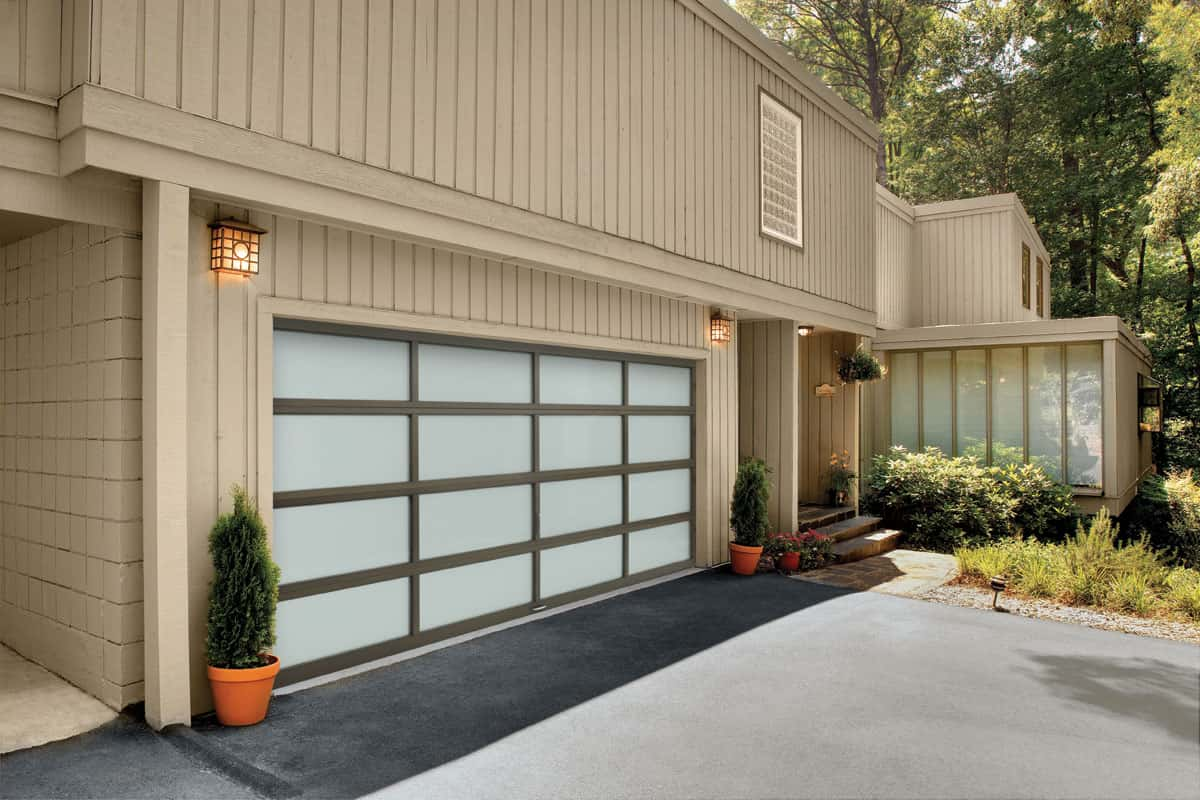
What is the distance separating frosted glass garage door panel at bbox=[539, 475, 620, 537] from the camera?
621cm

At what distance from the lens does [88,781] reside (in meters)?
3.12

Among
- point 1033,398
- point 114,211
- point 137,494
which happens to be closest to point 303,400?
point 137,494

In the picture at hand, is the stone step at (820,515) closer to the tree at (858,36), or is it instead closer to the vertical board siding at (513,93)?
→ the vertical board siding at (513,93)

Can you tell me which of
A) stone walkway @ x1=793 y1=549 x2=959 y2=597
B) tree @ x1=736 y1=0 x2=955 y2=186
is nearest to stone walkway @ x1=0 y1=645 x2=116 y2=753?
stone walkway @ x1=793 y1=549 x2=959 y2=597

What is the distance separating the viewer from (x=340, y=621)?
464 cm

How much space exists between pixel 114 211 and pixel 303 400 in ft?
4.38

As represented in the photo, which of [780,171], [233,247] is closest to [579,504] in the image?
[233,247]

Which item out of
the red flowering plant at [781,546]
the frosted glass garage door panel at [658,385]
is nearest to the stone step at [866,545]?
the red flowering plant at [781,546]

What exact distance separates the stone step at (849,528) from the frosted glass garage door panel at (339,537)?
5.58m

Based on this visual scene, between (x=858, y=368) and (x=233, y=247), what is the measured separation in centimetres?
828

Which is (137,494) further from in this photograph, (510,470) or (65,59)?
(510,470)

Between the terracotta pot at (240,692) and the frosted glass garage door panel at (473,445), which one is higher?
the frosted glass garage door panel at (473,445)

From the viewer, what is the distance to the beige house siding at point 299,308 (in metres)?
3.91

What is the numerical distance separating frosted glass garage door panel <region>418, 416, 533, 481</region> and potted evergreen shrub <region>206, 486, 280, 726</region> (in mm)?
1475
